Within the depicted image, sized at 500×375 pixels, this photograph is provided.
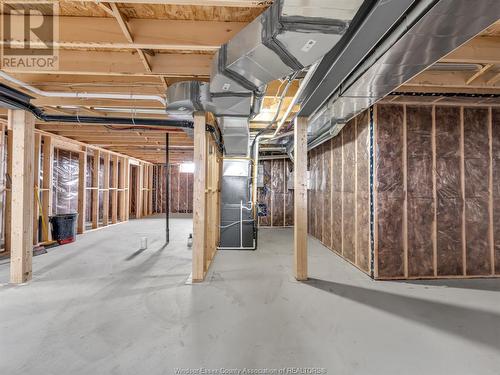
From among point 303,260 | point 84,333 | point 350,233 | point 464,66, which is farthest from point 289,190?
point 84,333

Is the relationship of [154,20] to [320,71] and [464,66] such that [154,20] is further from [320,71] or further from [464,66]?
[464,66]

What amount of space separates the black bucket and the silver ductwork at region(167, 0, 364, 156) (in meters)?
3.89

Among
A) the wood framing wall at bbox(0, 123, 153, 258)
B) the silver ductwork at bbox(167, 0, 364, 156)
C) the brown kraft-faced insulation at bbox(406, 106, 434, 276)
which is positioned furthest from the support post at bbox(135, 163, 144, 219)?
the brown kraft-faced insulation at bbox(406, 106, 434, 276)

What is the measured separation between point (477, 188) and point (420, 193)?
751 mm

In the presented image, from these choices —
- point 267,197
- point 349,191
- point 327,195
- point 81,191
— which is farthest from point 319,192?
point 81,191

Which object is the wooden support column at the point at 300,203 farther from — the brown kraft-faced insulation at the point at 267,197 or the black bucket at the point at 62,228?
the black bucket at the point at 62,228

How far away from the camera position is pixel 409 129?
2967mm

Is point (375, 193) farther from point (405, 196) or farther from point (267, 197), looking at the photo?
point (267, 197)

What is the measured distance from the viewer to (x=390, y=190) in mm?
2945

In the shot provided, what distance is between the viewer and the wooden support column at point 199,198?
2.78m

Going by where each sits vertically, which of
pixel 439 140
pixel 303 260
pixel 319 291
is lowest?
pixel 319 291

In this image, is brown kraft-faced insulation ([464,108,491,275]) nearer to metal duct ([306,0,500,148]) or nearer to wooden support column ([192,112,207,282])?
metal duct ([306,0,500,148])

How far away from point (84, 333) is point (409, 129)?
4.01 metres

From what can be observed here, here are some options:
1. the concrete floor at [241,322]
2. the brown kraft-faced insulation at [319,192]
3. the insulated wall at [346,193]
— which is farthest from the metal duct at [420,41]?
the brown kraft-faced insulation at [319,192]
